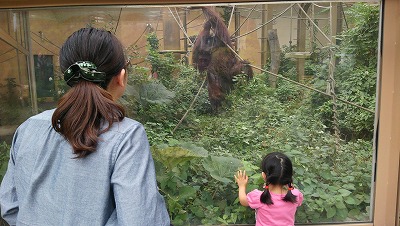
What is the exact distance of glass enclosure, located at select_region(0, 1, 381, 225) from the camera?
2.19 m

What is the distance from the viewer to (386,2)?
6.75ft

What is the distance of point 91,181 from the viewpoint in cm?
87

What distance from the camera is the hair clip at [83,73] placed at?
0.88 m

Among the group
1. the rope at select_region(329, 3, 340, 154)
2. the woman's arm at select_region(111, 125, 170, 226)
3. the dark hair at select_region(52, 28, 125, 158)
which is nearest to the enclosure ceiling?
the rope at select_region(329, 3, 340, 154)

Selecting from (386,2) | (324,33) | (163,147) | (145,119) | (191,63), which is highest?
(386,2)

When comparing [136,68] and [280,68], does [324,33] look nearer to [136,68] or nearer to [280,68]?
[280,68]

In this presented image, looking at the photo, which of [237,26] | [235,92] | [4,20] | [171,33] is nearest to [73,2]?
[4,20]

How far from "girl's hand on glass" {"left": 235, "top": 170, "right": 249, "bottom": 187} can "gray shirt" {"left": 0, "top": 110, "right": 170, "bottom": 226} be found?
51.5 inches

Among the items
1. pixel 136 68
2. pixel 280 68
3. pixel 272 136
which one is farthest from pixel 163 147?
pixel 280 68

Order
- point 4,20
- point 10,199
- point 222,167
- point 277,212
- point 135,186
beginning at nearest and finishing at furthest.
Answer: point 135,186
point 10,199
point 277,212
point 4,20
point 222,167

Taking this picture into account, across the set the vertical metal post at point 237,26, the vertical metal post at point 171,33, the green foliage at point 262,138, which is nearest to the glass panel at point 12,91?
the green foliage at point 262,138

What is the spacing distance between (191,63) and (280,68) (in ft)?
1.75

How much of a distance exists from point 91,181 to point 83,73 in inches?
9.8

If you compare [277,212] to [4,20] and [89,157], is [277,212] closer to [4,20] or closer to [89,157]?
[89,157]
